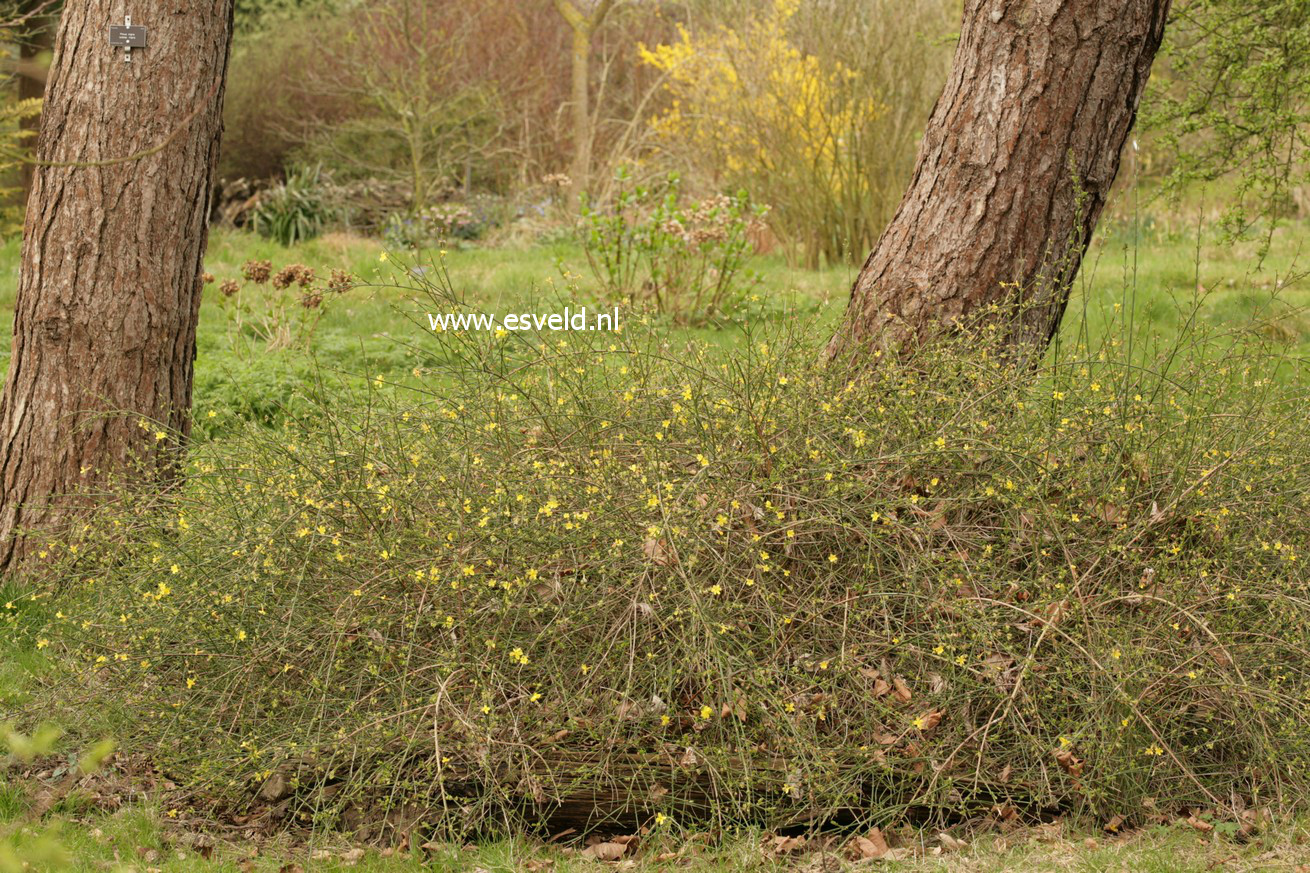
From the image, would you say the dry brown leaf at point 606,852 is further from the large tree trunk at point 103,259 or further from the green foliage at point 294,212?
the green foliage at point 294,212

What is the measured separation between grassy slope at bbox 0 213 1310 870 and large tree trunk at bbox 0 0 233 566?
0.56 m

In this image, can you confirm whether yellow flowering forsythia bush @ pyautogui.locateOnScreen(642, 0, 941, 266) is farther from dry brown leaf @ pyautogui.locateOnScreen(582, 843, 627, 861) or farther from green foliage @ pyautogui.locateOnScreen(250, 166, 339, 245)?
dry brown leaf @ pyautogui.locateOnScreen(582, 843, 627, 861)

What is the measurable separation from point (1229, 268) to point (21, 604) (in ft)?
30.2

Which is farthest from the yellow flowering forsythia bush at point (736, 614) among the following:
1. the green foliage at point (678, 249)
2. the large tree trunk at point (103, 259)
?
the green foliage at point (678, 249)

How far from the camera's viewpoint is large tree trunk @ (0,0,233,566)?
179 inches

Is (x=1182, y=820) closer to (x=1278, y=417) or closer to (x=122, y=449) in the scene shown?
(x=1278, y=417)

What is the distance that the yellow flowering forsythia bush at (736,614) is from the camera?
Answer: 3344 mm

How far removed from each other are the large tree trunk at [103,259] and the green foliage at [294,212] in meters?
8.35

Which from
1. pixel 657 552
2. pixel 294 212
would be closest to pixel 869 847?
pixel 657 552

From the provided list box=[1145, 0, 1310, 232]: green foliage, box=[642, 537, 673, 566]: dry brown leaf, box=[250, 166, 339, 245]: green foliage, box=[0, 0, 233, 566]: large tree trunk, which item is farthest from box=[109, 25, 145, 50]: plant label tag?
box=[250, 166, 339, 245]: green foliage

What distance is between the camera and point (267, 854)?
10.7 feet

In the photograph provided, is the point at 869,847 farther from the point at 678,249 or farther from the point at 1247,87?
the point at 1247,87

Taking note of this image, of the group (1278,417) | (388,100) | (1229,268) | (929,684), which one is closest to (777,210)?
(1229,268)

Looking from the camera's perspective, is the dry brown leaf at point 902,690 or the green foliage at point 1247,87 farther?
the green foliage at point 1247,87
